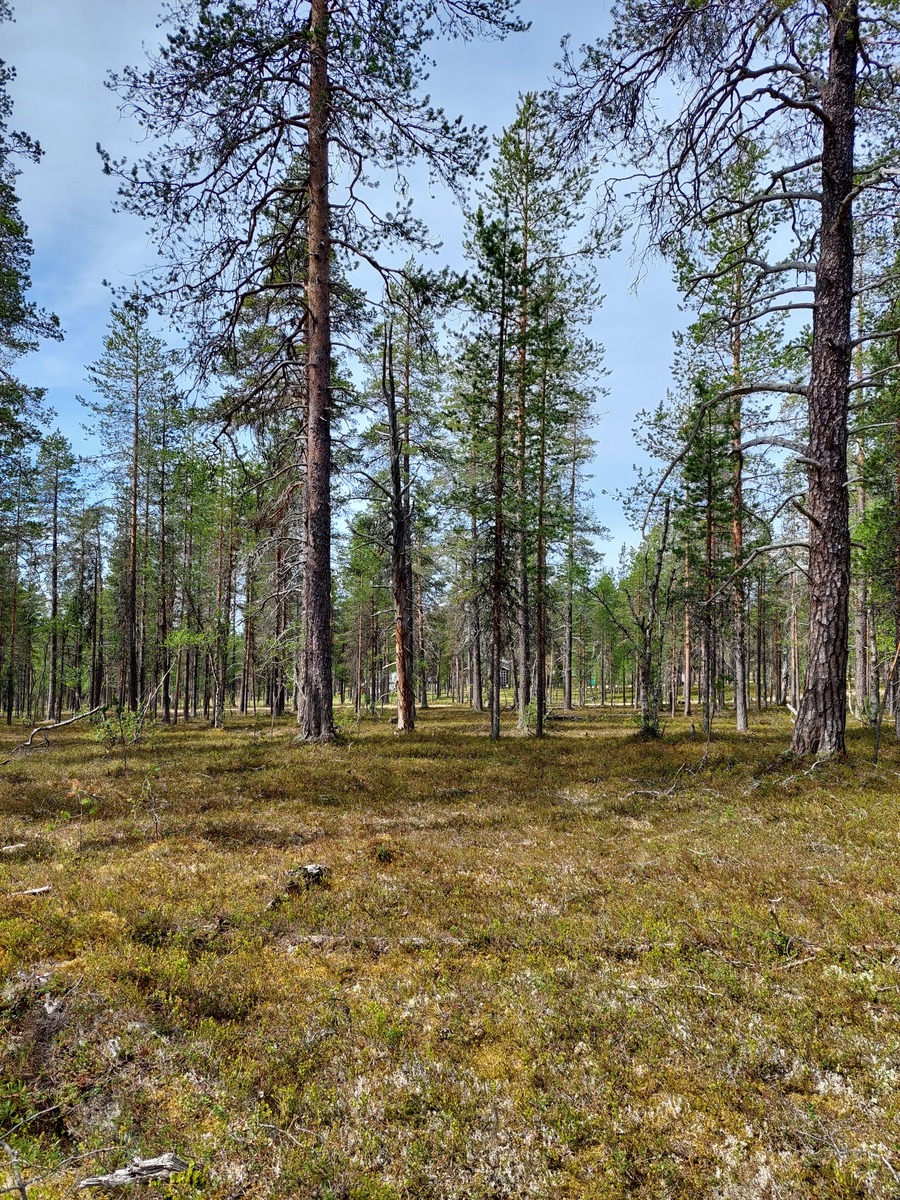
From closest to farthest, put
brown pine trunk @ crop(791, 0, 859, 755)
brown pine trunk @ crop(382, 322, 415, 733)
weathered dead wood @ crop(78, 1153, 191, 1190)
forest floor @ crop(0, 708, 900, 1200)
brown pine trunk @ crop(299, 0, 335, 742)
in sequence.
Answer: weathered dead wood @ crop(78, 1153, 191, 1190) → forest floor @ crop(0, 708, 900, 1200) → brown pine trunk @ crop(791, 0, 859, 755) → brown pine trunk @ crop(299, 0, 335, 742) → brown pine trunk @ crop(382, 322, 415, 733)

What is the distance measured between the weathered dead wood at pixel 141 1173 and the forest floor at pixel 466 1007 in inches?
2.6

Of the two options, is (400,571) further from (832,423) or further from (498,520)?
(832,423)

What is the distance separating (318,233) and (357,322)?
8.07 feet

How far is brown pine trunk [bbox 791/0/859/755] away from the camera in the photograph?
357 inches

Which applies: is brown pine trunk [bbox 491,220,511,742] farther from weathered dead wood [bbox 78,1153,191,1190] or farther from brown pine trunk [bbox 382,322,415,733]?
weathered dead wood [bbox 78,1153,191,1190]

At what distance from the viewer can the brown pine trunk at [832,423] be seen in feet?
29.8

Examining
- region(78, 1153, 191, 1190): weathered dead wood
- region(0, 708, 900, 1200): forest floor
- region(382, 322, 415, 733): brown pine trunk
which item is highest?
region(382, 322, 415, 733): brown pine trunk

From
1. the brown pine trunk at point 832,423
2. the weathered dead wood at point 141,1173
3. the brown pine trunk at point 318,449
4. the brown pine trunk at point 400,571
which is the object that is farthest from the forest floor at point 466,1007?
the brown pine trunk at point 400,571

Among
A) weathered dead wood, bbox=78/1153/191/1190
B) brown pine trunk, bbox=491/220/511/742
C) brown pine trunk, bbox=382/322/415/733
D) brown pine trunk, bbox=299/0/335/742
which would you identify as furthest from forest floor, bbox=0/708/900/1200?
brown pine trunk, bbox=382/322/415/733

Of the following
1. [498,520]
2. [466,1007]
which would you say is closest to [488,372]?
[498,520]

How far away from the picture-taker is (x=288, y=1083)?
335 cm

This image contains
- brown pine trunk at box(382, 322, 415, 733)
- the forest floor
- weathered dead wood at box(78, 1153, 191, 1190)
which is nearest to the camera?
weathered dead wood at box(78, 1153, 191, 1190)

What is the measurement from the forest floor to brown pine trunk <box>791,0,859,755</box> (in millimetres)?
1727

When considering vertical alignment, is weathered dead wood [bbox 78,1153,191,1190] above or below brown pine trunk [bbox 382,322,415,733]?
below
